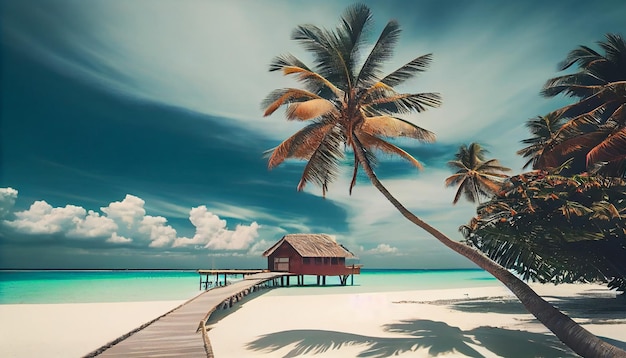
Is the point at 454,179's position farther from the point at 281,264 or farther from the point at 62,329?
the point at 62,329

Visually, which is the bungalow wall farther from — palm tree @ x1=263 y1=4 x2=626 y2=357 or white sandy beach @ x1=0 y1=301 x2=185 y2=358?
palm tree @ x1=263 y1=4 x2=626 y2=357

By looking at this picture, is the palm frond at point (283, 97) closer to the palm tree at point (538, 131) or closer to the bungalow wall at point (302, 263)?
the palm tree at point (538, 131)

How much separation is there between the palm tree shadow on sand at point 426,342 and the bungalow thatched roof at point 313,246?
2215 centimetres

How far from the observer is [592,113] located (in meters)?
8.76

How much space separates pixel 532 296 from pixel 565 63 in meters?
11.6

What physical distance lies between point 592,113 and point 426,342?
6320 millimetres

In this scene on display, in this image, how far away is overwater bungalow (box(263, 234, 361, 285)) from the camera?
32938mm

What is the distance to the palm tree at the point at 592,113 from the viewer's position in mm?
6547

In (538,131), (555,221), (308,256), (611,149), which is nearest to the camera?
(611,149)

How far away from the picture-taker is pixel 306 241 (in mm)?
34188

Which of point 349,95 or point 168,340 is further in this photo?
point 349,95

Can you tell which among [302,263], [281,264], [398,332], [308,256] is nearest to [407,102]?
[398,332]

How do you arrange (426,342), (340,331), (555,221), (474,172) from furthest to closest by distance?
1. (474,172)
2. (340,331)
3. (555,221)
4. (426,342)

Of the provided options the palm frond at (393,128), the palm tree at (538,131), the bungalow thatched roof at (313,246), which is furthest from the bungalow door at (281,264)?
the palm frond at (393,128)
